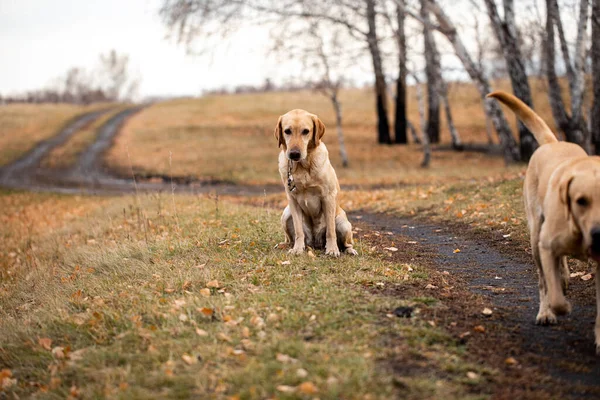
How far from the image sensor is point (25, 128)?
153 feet

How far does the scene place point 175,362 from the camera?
4207 mm

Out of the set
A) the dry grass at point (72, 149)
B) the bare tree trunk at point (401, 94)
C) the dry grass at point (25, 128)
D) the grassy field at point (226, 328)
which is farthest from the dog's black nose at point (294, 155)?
the dry grass at point (25, 128)

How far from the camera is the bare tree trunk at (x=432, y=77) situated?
1955 centimetres

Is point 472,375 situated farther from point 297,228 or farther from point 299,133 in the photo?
point 299,133

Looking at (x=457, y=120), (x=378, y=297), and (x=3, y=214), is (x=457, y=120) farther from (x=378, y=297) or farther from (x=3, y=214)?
(x=378, y=297)

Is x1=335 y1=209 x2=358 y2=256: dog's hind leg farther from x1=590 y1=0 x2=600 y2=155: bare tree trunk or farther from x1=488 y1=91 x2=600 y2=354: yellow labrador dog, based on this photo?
x1=590 y1=0 x2=600 y2=155: bare tree trunk

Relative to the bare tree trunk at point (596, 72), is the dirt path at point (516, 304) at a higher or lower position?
lower

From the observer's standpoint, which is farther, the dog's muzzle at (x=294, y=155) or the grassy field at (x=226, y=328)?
the dog's muzzle at (x=294, y=155)

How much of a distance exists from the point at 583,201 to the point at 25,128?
4922 centimetres

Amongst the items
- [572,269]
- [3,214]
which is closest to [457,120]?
[3,214]

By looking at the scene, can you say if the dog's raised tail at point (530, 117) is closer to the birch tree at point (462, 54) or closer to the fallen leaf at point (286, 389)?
the fallen leaf at point (286, 389)

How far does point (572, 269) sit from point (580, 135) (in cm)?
970

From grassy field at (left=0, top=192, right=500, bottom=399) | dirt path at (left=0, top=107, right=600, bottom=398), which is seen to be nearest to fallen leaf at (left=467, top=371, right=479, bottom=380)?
grassy field at (left=0, top=192, right=500, bottom=399)

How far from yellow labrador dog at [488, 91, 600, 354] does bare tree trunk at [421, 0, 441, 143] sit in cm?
1176
